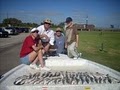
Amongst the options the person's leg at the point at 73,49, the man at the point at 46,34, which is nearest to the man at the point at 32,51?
the man at the point at 46,34

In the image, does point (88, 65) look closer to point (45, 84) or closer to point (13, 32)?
point (45, 84)

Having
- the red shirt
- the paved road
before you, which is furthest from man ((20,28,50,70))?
the paved road

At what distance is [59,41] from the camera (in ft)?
21.7

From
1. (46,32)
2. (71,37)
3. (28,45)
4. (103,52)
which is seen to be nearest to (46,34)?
(46,32)

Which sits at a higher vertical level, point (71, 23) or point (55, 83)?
point (71, 23)

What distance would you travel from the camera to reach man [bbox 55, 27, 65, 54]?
658cm

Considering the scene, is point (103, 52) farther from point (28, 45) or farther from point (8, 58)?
point (28, 45)

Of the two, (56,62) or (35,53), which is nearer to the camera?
(35,53)

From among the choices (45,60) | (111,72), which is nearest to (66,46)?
(45,60)

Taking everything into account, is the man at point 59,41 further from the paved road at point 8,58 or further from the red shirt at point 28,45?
the red shirt at point 28,45

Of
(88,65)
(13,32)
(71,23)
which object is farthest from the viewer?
(13,32)

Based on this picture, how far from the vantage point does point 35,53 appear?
15.3 ft

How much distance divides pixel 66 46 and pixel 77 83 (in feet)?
10.7

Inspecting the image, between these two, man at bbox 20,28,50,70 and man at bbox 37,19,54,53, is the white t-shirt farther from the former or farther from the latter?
man at bbox 20,28,50,70
